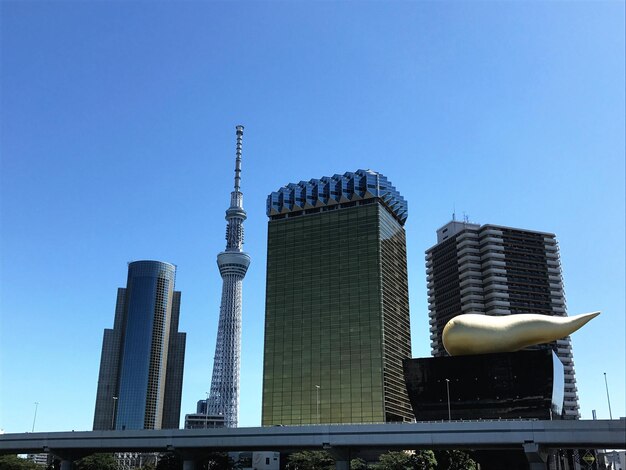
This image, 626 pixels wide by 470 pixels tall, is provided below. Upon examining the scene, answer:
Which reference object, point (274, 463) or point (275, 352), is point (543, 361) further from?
point (275, 352)

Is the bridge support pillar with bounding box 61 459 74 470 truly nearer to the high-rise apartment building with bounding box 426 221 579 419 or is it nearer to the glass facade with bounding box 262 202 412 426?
the glass facade with bounding box 262 202 412 426

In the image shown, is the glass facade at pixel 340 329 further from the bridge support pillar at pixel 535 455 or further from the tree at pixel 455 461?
the bridge support pillar at pixel 535 455

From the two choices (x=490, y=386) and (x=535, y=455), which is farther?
(x=490, y=386)

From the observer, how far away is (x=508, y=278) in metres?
191

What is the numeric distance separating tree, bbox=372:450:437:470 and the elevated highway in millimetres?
8293

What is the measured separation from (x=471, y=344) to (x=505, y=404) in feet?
29.7

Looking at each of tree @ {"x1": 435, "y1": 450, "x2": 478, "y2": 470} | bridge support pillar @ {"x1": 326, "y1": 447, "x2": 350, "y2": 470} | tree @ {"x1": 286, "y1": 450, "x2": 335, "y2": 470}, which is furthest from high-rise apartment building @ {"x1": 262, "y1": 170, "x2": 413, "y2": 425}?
bridge support pillar @ {"x1": 326, "y1": 447, "x2": 350, "y2": 470}

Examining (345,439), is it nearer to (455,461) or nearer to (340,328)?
(455,461)

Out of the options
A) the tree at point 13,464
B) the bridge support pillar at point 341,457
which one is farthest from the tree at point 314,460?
the tree at point 13,464

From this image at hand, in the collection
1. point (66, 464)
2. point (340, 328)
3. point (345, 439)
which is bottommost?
point (66, 464)

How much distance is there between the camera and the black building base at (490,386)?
82.2 m

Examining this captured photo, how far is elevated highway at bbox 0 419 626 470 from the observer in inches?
2527

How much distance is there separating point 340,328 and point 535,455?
116 meters

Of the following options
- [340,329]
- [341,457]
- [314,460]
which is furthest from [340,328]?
[341,457]
